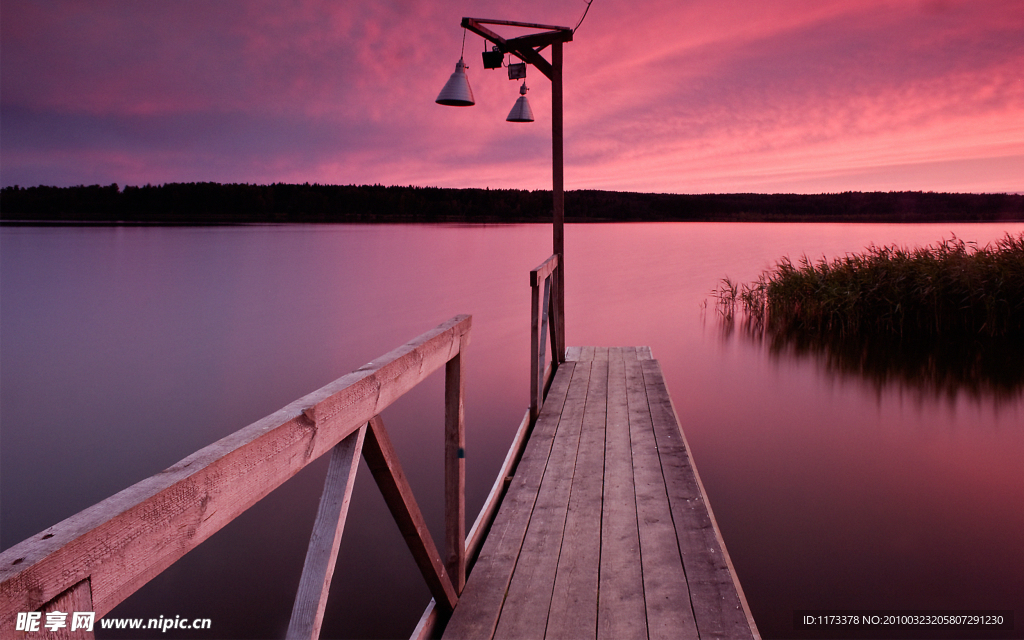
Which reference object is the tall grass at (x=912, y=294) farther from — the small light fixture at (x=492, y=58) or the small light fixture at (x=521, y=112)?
the small light fixture at (x=492, y=58)

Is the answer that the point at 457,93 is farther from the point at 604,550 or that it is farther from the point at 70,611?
the point at 70,611

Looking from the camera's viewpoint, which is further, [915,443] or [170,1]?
[170,1]

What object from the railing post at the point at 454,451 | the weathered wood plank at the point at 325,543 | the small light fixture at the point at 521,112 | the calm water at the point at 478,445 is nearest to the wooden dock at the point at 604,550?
the railing post at the point at 454,451

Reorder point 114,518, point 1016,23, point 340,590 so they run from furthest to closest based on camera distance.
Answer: point 1016,23
point 340,590
point 114,518

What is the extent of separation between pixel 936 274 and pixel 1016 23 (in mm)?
8605

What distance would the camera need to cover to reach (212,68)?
32312 mm

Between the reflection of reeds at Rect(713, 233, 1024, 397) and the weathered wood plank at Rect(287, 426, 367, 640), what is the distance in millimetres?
8526

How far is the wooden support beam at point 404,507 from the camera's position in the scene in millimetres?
1734

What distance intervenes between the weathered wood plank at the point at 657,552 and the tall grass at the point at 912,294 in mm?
7007

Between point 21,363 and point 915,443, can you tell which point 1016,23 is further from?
point 21,363

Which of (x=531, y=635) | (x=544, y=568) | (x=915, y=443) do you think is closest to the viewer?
(x=531, y=635)

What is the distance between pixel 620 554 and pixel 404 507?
1250mm

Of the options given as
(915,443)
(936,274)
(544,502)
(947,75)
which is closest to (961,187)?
(947,75)

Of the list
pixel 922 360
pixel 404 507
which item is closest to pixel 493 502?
pixel 404 507
